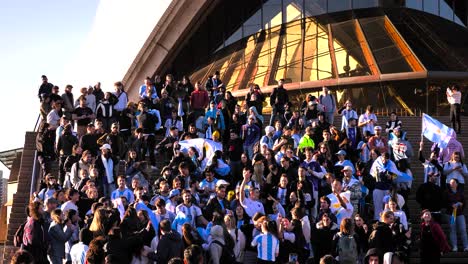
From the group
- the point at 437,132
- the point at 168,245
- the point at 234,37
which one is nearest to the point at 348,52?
the point at 234,37

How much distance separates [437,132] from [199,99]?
4.82 metres

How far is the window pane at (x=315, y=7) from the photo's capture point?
28266 mm

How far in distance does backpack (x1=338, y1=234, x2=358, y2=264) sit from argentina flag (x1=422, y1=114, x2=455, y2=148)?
574 centimetres

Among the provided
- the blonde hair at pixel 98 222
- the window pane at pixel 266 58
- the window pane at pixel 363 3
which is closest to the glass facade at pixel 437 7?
the window pane at pixel 363 3

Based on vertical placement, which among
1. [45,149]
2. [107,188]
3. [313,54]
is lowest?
[107,188]

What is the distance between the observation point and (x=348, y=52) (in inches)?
1062

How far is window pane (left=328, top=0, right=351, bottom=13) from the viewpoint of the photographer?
28109 mm

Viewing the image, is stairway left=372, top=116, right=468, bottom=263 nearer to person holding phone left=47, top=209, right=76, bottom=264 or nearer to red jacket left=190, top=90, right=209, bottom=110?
red jacket left=190, top=90, right=209, bottom=110

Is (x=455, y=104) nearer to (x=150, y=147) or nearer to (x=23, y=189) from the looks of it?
(x=150, y=147)

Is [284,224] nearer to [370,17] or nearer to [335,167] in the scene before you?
[335,167]

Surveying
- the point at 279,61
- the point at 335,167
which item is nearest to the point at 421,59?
the point at 279,61

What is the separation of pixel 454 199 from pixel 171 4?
1524cm

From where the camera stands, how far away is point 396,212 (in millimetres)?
13359

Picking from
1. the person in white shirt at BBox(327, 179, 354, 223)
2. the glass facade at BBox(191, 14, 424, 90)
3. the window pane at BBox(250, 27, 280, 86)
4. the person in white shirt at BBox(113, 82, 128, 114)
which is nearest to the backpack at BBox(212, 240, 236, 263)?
the person in white shirt at BBox(327, 179, 354, 223)
